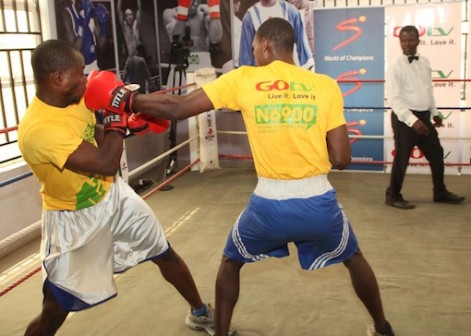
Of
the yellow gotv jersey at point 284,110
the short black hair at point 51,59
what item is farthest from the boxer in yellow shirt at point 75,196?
the yellow gotv jersey at point 284,110

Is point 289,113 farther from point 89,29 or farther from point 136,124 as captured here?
point 89,29

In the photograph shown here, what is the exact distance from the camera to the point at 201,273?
2902 mm

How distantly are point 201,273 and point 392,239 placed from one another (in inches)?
46.1

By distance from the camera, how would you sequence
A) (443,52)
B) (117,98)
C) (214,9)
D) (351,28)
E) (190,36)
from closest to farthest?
(117,98) < (443,52) < (351,28) < (214,9) < (190,36)

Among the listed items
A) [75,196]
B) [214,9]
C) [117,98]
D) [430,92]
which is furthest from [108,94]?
[214,9]

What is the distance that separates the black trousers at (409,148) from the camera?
146 inches

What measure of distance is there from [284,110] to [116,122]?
1.76ft

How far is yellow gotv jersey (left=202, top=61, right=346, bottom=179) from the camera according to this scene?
1.69 meters

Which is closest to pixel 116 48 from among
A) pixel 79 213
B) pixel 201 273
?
pixel 201 273

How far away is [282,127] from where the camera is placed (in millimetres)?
1697

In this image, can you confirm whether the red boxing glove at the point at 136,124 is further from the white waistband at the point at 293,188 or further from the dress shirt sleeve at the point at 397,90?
the dress shirt sleeve at the point at 397,90

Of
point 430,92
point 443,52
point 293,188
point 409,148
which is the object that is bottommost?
point 409,148

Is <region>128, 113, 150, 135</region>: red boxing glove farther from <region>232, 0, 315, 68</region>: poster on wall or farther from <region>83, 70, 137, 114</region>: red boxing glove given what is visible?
<region>232, 0, 315, 68</region>: poster on wall

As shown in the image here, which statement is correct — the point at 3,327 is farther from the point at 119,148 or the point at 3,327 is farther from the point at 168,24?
the point at 168,24
